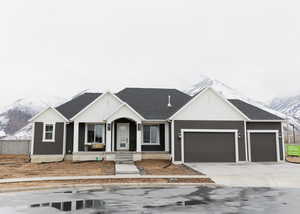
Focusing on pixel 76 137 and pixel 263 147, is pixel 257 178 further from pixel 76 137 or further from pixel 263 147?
pixel 76 137

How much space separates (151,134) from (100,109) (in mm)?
4656

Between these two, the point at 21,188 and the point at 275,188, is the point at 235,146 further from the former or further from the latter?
the point at 21,188

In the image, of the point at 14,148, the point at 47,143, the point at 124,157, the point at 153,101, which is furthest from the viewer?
the point at 14,148

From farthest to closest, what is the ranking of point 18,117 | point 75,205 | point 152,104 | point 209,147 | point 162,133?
point 18,117 → point 152,104 → point 162,133 → point 209,147 → point 75,205

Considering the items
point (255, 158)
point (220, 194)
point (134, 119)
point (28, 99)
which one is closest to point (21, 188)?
point (220, 194)

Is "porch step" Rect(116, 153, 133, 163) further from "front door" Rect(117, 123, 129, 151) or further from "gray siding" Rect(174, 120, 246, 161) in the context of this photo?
"gray siding" Rect(174, 120, 246, 161)

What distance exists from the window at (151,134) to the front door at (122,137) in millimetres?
1494

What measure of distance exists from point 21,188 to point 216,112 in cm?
1440

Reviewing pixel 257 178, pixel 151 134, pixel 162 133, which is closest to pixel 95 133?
pixel 151 134

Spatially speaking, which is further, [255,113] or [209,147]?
[255,113]

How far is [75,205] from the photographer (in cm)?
838

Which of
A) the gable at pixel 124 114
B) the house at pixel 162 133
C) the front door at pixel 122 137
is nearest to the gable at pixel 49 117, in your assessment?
the house at pixel 162 133

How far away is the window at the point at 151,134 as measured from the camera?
2197cm

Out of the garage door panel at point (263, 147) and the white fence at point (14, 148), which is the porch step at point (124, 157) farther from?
the white fence at point (14, 148)
